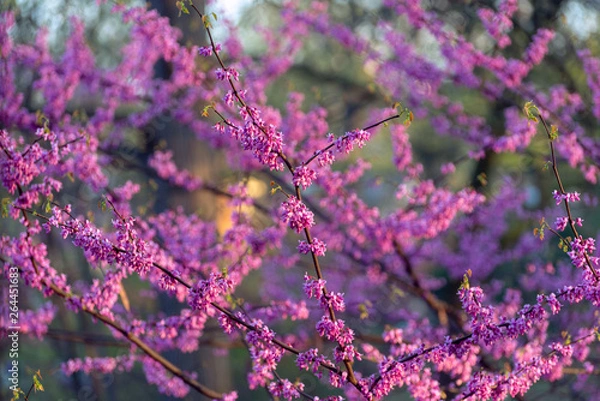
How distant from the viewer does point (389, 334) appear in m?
3.39

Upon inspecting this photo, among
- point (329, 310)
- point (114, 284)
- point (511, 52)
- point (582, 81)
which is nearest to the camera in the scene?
point (329, 310)

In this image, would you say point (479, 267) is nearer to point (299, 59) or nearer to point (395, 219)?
point (395, 219)

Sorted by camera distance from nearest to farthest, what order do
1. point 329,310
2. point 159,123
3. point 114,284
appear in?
1. point 329,310
2. point 114,284
3. point 159,123

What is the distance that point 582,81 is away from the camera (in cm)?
1016

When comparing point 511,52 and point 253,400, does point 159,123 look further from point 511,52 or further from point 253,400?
point 253,400

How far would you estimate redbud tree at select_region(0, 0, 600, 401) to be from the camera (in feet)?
8.86

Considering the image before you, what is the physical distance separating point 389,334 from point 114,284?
138 centimetres

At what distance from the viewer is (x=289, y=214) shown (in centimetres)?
255

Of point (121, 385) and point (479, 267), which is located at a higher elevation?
point (121, 385)

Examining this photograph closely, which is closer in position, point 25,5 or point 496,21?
point 496,21

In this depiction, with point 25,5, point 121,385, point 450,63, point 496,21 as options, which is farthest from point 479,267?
point 121,385

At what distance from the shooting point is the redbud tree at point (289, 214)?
270cm

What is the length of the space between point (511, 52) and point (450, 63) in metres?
3.37

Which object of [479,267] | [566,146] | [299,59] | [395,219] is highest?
[299,59]
